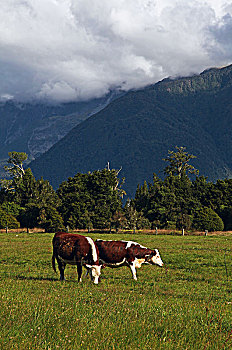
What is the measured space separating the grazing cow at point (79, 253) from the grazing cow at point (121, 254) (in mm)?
1131

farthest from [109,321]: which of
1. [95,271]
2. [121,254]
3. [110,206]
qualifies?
[110,206]

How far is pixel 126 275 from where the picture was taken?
20000mm

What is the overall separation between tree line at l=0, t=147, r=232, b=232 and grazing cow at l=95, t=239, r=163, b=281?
47.7 m

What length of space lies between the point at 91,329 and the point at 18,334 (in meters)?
1.52

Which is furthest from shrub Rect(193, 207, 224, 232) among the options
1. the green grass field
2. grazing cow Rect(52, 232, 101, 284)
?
grazing cow Rect(52, 232, 101, 284)

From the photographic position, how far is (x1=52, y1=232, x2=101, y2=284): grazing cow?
654 inches

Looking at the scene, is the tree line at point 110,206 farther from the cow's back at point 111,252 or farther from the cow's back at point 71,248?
the cow's back at point 71,248

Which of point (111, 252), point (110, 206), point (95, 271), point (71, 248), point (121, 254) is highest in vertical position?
point (110, 206)

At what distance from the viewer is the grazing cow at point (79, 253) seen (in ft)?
54.5

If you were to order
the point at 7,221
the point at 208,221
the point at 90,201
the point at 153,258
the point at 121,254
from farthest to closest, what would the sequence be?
the point at 90,201 → the point at 7,221 → the point at 208,221 → the point at 153,258 → the point at 121,254

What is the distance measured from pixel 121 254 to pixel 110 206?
184 feet

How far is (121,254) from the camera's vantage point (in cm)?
1820

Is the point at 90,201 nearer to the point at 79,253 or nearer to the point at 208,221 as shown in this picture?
the point at 208,221

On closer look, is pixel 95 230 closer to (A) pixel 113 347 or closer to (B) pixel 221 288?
(B) pixel 221 288
